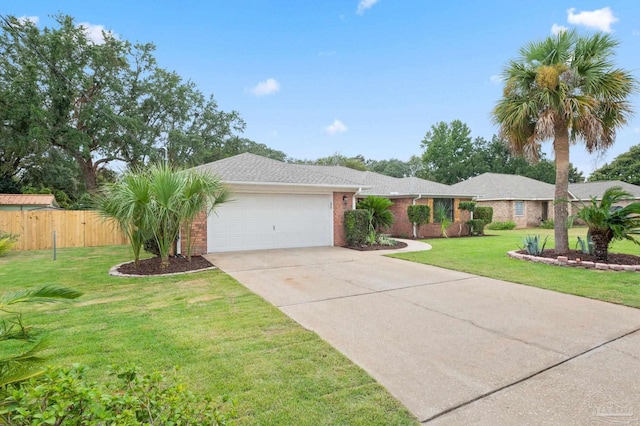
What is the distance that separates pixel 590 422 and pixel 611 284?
579 cm

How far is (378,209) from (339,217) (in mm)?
1585

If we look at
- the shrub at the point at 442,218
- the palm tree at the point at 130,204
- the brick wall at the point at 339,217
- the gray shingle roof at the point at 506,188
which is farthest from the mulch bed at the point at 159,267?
the gray shingle roof at the point at 506,188

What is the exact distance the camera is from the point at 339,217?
44.3 ft

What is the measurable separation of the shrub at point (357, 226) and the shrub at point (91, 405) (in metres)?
11.2

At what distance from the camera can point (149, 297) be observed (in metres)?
6.08

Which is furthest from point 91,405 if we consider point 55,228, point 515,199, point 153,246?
point 515,199

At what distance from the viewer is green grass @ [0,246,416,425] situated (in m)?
2.74

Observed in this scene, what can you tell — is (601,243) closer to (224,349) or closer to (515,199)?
(224,349)

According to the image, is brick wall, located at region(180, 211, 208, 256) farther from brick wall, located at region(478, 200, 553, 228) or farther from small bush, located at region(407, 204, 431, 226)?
brick wall, located at region(478, 200, 553, 228)

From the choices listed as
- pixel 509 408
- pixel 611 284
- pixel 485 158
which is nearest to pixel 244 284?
pixel 509 408

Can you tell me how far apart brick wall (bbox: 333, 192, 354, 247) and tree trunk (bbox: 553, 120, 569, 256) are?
686 centimetres

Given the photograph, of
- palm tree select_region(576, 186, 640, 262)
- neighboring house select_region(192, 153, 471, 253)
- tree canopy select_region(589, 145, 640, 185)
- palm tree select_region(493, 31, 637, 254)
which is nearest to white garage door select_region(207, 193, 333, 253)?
neighboring house select_region(192, 153, 471, 253)

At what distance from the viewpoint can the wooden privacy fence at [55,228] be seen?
45.0ft

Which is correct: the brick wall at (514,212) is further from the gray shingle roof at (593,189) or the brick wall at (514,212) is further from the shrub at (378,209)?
the shrub at (378,209)
